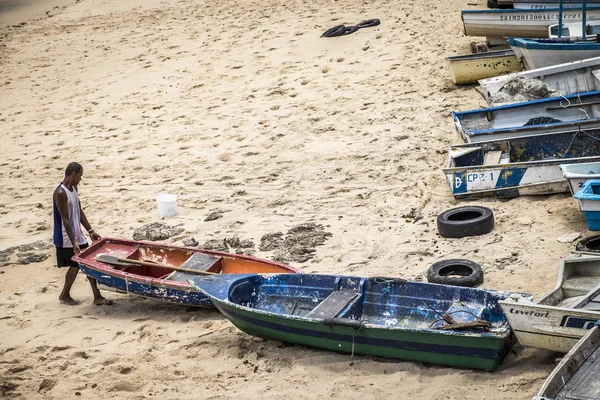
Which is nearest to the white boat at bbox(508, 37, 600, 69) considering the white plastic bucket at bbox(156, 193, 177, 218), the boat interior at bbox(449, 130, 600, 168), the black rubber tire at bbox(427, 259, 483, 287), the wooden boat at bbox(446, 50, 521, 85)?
the wooden boat at bbox(446, 50, 521, 85)

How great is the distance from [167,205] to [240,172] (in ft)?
5.25

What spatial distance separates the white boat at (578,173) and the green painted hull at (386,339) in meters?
2.94

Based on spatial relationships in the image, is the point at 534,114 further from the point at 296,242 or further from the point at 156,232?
the point at 156,232

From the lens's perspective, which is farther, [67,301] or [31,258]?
[31,258]

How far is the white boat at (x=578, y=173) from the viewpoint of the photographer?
9102 millimetres

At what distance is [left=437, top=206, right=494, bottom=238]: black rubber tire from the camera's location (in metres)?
9.46

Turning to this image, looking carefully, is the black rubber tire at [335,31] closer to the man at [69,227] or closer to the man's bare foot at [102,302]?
the man at [69,227]

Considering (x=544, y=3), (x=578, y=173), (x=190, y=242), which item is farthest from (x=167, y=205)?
(x=544, y=3)

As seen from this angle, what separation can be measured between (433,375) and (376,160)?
5.68m

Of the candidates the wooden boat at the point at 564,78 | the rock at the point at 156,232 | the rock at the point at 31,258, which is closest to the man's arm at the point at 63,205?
the rock at the point at 156,232

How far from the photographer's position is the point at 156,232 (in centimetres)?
1108

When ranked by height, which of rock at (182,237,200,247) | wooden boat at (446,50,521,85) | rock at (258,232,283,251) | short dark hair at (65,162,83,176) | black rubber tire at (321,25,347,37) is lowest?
rock at (258,232,283,251)

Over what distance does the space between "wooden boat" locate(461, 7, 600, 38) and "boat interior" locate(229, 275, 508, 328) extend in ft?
29.5

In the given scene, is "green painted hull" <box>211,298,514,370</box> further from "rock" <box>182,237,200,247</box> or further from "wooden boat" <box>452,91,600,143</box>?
"wooden boat" <box>452,91,600,143</box>
